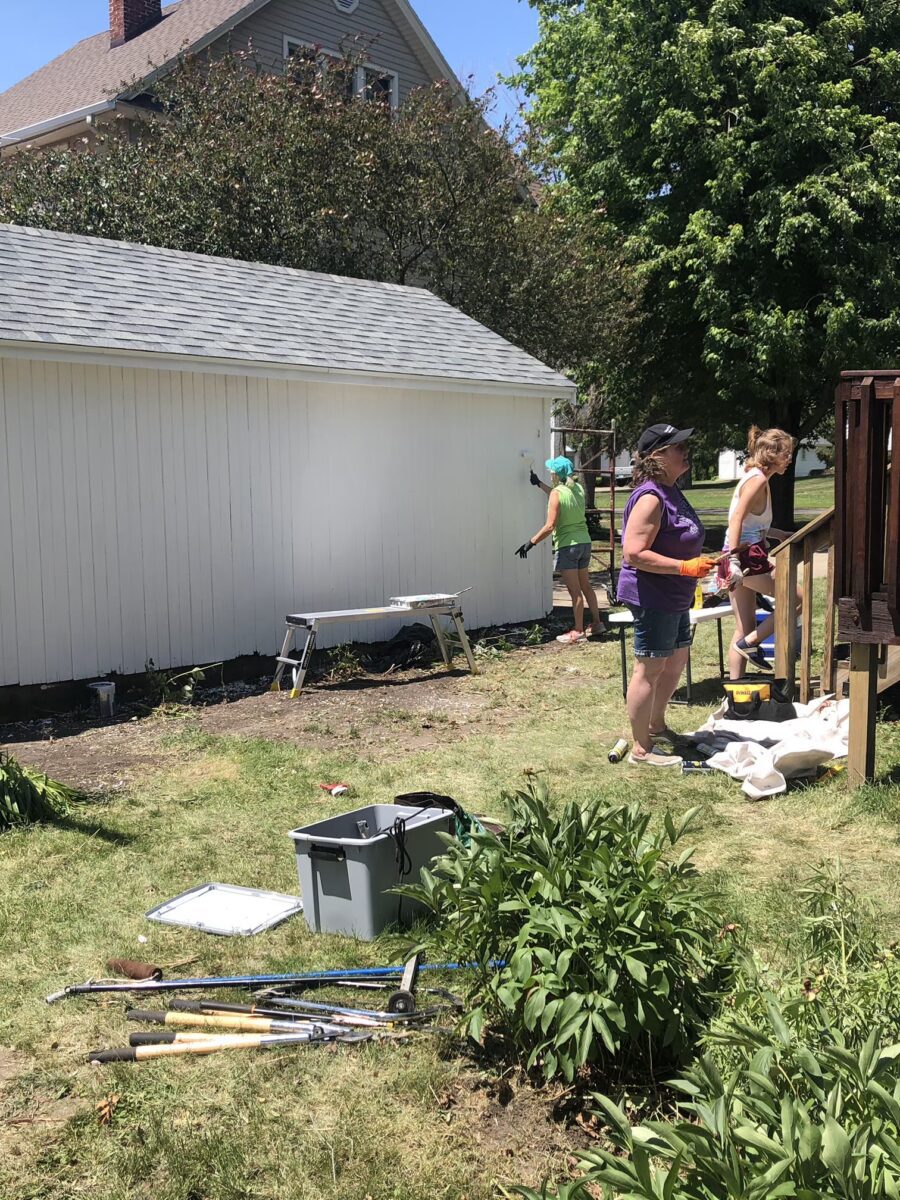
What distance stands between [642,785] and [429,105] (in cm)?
1449

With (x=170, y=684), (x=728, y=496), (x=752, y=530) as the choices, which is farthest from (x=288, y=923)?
(x=728, y=496)

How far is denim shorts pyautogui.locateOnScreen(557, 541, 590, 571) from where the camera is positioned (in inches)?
444

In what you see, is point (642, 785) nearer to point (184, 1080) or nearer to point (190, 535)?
point (184, 1080)

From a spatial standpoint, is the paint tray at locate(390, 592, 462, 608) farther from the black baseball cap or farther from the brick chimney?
the brick chimney

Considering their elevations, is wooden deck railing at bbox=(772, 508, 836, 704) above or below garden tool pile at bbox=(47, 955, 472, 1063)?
above

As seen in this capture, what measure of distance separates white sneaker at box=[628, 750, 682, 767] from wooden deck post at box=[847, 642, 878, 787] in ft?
3.26

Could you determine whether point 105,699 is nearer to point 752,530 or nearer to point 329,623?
point 329,623

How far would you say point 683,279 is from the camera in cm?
2016

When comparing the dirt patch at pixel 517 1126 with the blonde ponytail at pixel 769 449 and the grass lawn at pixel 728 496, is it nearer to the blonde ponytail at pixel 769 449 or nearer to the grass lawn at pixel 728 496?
the blonde ponytail at pixel 769 449

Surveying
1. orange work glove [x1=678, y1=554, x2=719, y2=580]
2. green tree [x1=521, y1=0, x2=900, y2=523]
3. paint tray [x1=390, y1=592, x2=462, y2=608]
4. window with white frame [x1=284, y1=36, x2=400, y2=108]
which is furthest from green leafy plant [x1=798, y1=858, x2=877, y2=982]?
window with white frame [x1=284, y1=36, x2=400, y2=108]

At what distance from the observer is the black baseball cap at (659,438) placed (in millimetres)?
6094

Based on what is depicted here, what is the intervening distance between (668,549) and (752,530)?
1.92 metres

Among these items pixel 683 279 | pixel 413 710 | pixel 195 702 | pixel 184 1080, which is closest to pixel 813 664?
pixel 413 710

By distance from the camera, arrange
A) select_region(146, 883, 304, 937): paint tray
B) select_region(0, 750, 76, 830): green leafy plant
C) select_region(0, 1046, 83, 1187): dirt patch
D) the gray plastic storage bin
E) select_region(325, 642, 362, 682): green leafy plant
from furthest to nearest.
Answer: select_region(325, 642, 362, 682): green leafy plant → select_region(0, 750, 76, 830): green leafy plant → select_region(146, 883, 304, 937): paint tray → the gray plastic storage bin → select_region(0, 1046, 83, 1187): dirt patch
